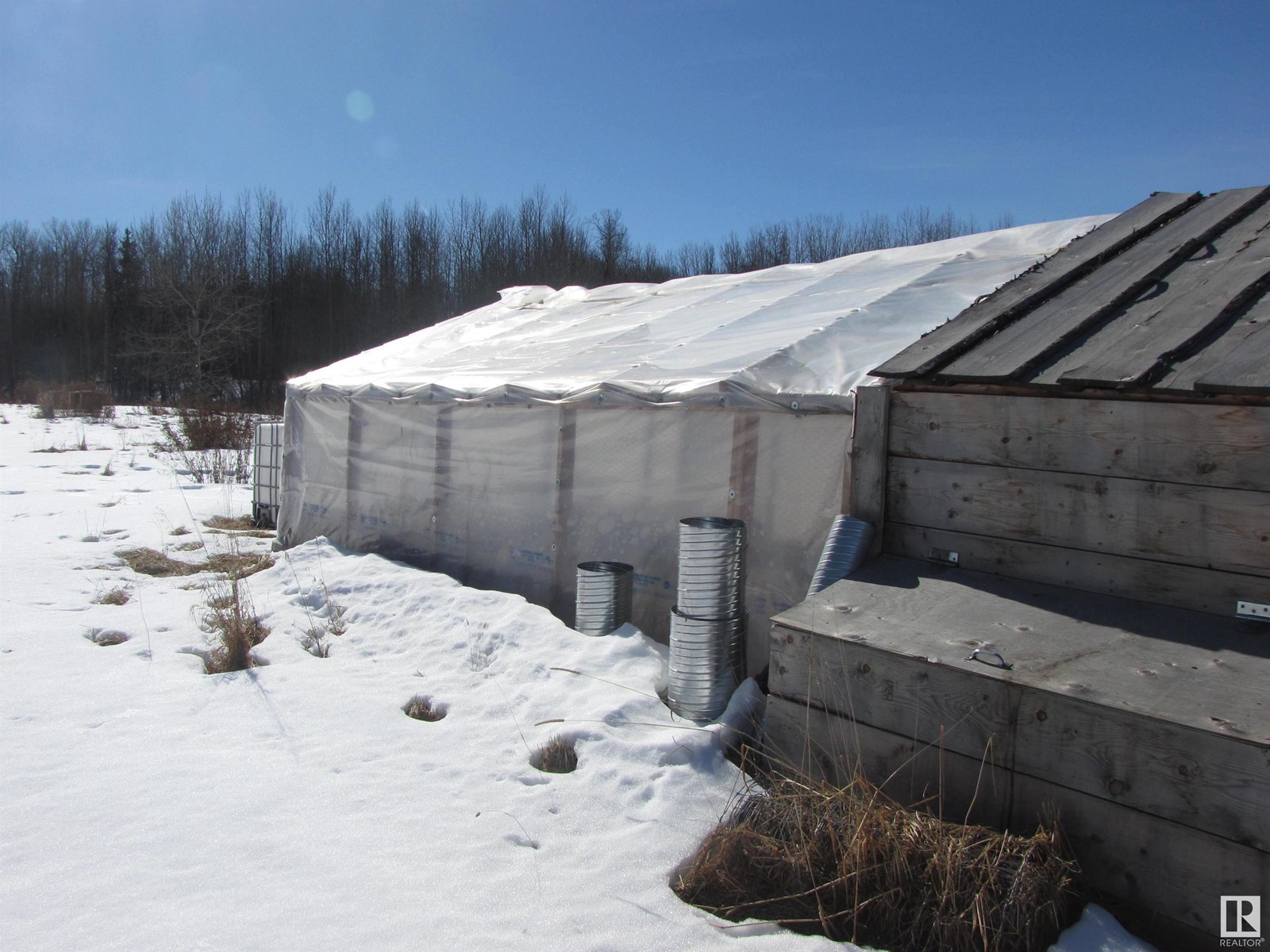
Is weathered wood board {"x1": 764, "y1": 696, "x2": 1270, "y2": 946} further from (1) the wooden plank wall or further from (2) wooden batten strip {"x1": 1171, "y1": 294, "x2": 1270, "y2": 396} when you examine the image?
(2) wooden batten strip {"x1": 1171, "y1": 294, "x2": 1270, "y2": 396}

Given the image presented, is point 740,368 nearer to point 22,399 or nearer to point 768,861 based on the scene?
point 768,861

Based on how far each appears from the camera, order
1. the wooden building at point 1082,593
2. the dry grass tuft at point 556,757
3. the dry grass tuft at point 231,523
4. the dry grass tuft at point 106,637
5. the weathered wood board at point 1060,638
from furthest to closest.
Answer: the dry grass tuft at point 231,523, the dry grass tuft at point 106,637, the dry grass tuft at point 556,757, the weathered wood board at point 1060,638, the wooden building at point 1082,593

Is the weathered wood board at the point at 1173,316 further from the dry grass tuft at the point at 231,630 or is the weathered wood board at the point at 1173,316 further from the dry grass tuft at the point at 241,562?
the dry grass tuft at the point at 241,562

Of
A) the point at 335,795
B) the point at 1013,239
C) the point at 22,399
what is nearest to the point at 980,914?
the point at 335,795

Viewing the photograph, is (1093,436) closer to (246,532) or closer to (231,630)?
(231,630)

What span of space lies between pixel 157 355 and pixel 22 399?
626cm

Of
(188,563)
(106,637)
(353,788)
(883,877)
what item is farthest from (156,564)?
(883,877)

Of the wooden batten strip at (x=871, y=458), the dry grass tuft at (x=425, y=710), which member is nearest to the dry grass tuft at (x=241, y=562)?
the dry grass tuft at (x=425, y=710)

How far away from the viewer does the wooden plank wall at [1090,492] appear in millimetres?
3324

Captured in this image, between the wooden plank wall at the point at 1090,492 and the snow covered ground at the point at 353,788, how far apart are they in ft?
4.83

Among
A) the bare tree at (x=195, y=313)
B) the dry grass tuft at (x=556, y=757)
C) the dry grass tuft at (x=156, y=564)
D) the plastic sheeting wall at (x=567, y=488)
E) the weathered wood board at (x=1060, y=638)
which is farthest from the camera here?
the bare tree at (x=195, y=313)

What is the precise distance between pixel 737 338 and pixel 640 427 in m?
1.06

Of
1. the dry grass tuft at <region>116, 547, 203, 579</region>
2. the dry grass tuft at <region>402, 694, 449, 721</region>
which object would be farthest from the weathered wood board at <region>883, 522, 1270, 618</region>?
the dry grass tuft at <region>116, 547, 203, 579</region>

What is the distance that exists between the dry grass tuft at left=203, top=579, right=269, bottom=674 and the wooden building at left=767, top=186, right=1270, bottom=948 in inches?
Result: 140
